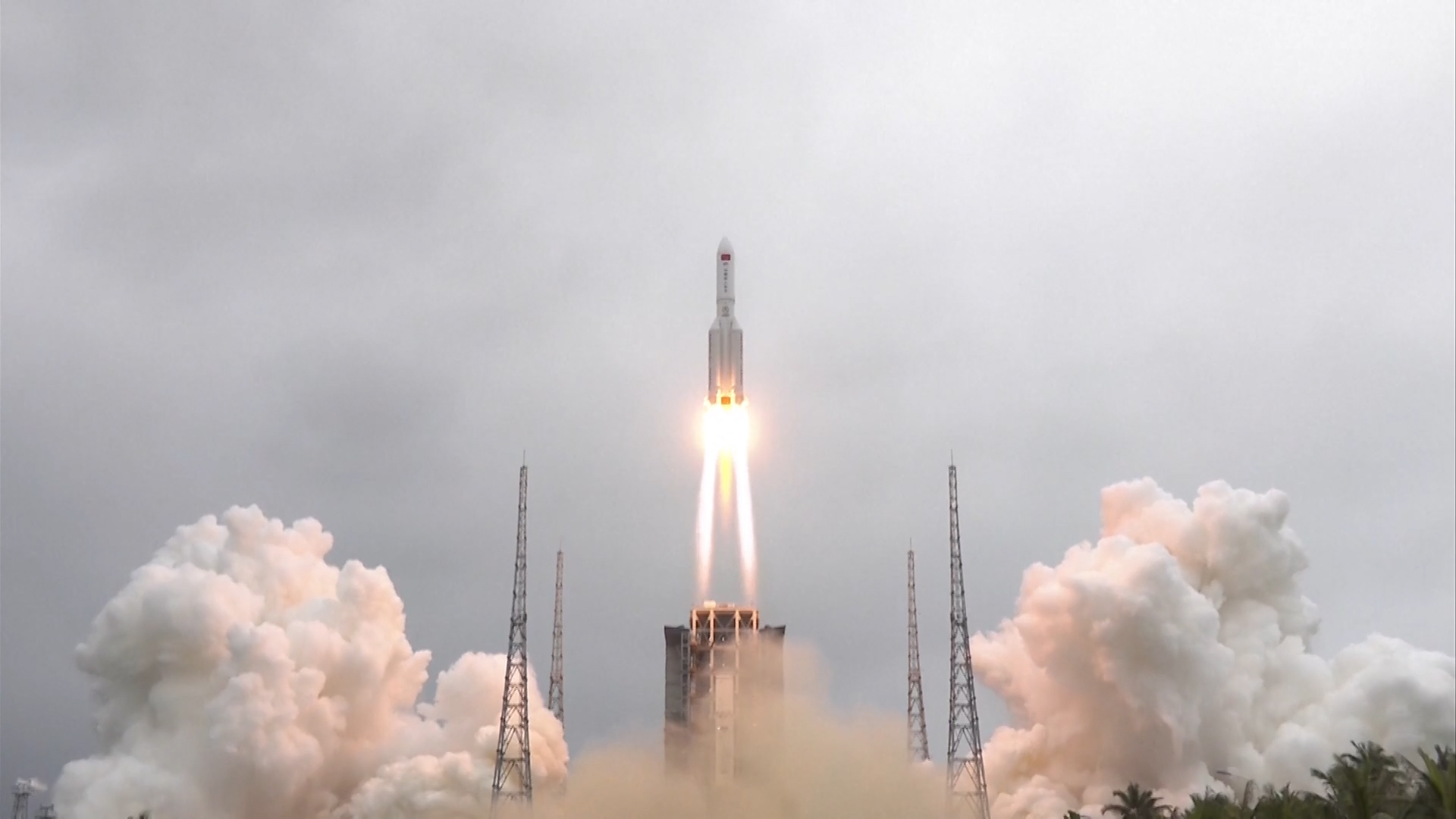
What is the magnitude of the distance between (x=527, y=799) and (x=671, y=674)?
12623 mm

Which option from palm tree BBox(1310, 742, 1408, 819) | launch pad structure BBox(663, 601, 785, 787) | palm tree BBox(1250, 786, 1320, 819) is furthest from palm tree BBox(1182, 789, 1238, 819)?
launch pad structure BBox(663, 601, 785, 787)

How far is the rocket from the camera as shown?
77.0 metres

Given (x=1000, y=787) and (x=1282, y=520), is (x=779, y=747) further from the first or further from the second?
(x=1282, y=520)

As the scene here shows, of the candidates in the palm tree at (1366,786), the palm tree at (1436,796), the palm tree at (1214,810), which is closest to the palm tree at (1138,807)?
the palm tree at (1366,786)

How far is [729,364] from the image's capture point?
77.2 metres

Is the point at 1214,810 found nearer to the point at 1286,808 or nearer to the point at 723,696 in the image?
the point at 1286,808

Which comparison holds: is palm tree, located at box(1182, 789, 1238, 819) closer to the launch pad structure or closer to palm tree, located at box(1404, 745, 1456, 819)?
palm tree, located at box(1404, 745, 1456, 819)

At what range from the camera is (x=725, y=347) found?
77062mm

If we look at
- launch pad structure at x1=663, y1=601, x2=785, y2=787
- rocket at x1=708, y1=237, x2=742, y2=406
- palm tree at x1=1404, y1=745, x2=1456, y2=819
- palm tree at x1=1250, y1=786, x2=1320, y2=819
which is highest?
rocket at x1=708, y1=237, x2=742, y2=406

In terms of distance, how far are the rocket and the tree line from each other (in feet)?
81.2

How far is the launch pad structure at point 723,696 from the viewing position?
78000mm

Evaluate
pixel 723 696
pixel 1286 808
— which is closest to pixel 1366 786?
pixel 1286 808

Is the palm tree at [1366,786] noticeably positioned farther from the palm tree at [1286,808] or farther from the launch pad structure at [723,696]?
the launch pad structure at [723,696]

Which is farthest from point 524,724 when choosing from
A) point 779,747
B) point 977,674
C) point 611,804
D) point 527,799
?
point 977,674
